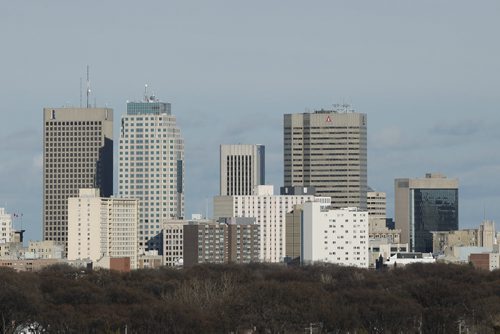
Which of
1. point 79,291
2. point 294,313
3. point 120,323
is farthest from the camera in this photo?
point 79,291

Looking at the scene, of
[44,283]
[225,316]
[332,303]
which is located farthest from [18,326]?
[44,283]

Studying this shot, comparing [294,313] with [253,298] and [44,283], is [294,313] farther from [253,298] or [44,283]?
[44,283]

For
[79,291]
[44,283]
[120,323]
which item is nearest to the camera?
[120,323]

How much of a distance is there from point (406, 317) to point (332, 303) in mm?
8176

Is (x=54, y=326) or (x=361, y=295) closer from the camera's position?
(x=54, y=326)

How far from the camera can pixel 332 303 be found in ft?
557

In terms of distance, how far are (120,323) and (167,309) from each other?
6063 mm

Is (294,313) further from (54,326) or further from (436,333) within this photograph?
(54,326)

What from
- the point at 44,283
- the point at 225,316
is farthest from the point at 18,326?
the point at 44,283

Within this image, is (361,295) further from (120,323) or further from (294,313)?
(120,323)

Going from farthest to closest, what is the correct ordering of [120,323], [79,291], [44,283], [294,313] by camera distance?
[44,283]
[79,291]
[294,313]
[120,323]

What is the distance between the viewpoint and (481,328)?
153 meters

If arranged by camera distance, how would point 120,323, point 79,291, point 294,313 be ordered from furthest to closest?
point 79,291 → point 294,313 → point 120,323

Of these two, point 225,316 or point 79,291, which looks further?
point 79,291
